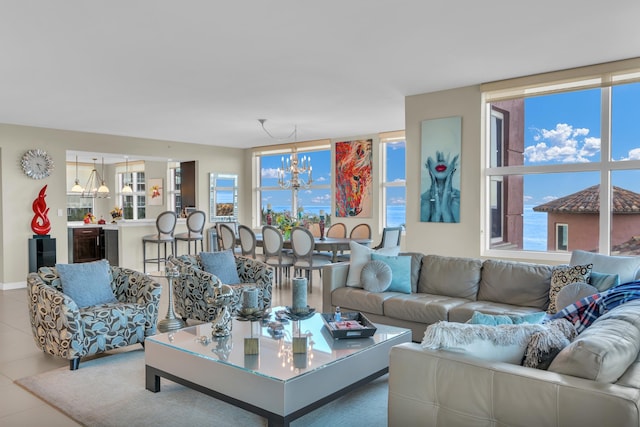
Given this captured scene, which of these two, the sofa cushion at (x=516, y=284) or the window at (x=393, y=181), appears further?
the window at (x=393, y=181)

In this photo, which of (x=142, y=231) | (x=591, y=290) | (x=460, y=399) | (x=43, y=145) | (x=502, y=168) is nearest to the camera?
(x=460, y=399)

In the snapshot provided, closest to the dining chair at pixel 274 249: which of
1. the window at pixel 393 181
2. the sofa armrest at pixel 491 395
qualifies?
the window at pixel 393 181

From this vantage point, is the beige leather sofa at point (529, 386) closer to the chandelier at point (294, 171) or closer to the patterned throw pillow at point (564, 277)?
the patterned throw pillow at point (564, 277)

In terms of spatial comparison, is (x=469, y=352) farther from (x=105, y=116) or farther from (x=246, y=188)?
(x=246, y=188)

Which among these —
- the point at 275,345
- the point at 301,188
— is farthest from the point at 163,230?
Result: the point at 275,345

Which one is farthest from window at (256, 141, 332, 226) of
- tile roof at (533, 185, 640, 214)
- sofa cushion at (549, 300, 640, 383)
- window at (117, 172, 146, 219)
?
sofa cushion at (549, 300, 640, 383)

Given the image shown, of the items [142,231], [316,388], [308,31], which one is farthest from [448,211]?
[142,231]

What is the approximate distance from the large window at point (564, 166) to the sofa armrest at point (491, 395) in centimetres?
374

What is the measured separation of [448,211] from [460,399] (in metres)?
4.11

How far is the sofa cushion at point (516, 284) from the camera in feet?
13.2

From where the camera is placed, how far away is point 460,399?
1870 millimetres

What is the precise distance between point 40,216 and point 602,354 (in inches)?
325

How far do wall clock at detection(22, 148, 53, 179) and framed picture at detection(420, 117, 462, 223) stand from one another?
6.26 meters

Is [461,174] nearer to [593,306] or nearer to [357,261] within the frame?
[357,261]
